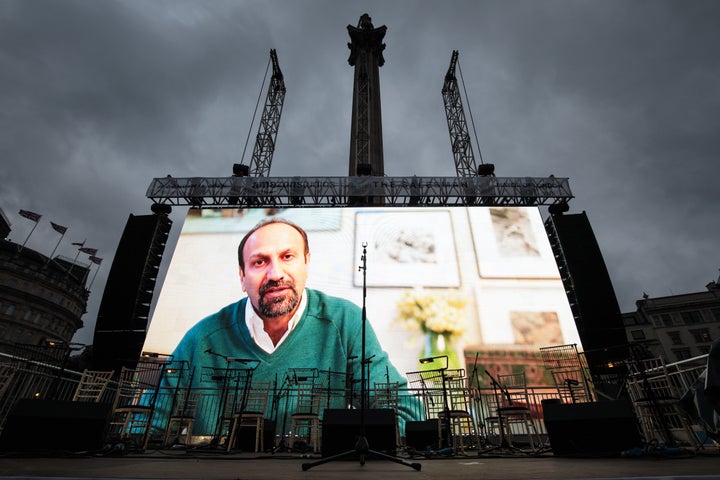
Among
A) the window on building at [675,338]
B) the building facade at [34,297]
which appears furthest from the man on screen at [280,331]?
the window on building at [675,338]

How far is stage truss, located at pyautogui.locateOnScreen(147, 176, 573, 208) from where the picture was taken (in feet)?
44.4

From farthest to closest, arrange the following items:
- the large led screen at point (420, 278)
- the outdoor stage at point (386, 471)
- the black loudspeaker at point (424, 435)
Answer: the large led screen at point (420, 278) → the black loudspeaker at point (424, 435) → the outdoor stage at point (386, 471)

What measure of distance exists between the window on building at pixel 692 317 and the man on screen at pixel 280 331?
38.1 meters

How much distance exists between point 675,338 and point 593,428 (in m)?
39.5

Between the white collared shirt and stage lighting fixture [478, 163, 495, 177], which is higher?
stage lighting fixture [478, 163, 495, 177]

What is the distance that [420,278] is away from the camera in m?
10.5

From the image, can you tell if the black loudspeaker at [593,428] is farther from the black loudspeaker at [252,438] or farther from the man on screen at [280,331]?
the black loudspeaker at [252,438]

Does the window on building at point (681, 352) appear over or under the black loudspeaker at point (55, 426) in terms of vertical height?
over

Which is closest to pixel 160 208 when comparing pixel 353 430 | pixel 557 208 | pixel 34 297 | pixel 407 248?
pixel 407 248

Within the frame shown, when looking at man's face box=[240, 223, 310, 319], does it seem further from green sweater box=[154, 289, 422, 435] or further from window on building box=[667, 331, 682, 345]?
window on building box=[667, 331, 682, 345]

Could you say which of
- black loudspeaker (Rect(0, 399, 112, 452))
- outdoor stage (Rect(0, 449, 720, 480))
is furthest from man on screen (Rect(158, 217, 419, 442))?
outdoor stage (Rect(0, 449, 720, 480))

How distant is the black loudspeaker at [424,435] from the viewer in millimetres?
5770

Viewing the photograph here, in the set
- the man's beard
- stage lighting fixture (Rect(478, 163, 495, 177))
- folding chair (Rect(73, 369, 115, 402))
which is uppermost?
stage lighting fixture (Rect(478, 163, 495, 177))

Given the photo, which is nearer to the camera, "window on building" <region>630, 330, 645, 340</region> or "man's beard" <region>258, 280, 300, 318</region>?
"man's beard" <region>258, 280, 300, 318</region>
